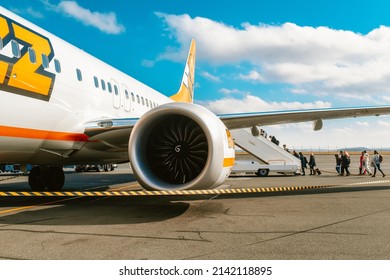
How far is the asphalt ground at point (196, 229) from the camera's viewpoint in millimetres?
3846

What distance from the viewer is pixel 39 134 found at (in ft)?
21.4

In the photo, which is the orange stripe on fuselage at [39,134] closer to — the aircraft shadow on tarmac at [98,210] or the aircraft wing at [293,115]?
the aircraft shadow on tarmac at [98,210]

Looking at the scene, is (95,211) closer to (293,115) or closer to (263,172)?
(293,115)

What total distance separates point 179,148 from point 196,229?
6.39 ft

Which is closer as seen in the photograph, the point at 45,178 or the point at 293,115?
the point at 293,115

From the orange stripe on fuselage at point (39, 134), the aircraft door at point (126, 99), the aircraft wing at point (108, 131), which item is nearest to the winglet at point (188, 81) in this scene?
the aircraft door at point (126, 99)

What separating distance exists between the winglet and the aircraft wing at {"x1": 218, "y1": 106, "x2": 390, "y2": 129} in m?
9.28

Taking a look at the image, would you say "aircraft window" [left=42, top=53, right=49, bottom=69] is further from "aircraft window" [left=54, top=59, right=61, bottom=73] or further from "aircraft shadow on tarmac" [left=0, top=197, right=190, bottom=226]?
"aircraft shadow on tarmac" [left=0, top=197, right=190, bottom=226]

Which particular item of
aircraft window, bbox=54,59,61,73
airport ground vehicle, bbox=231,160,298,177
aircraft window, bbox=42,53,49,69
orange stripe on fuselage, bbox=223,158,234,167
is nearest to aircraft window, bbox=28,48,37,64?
aircraft window, bbox=42,53,49,69

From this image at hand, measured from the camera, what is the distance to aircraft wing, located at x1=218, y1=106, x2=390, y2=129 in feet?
25.8

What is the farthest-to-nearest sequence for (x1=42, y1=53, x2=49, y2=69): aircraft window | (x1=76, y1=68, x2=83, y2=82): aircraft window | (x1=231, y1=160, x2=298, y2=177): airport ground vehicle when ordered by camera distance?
1. (x1=231, y1=160, x2=298, y2=177): airport ground vehicle
2. (x1=76, y1=68, x2=83, y2=82): aircraft window
3. (x1=42, y1=53, x2=49, y2=69): aircraft window

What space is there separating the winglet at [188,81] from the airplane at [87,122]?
31.3 ft

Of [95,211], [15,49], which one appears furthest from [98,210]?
[15,49]

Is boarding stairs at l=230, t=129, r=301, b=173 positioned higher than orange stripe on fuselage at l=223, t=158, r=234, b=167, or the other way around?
boarding stairs at l=230, t=129, r=301, b=173
